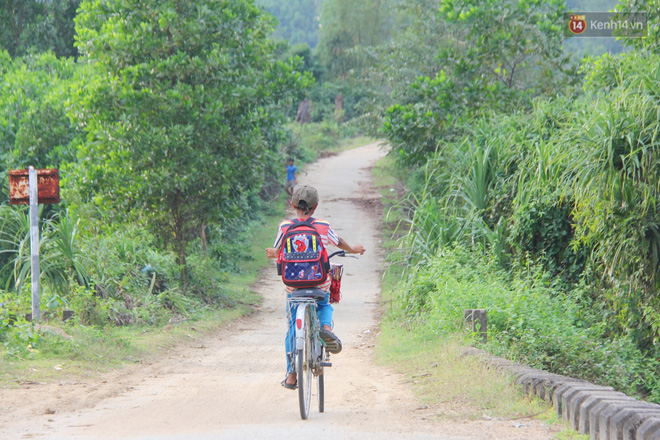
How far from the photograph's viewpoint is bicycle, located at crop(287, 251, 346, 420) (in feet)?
18.6

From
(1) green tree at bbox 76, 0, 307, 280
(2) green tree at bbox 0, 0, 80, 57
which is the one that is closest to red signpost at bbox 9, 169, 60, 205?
(1) green tree at bbox 76, 0, 307, 280

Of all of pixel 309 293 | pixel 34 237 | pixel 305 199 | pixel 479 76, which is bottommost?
pixel 309 293

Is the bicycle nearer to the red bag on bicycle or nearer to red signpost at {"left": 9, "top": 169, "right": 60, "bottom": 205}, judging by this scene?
the red bag on bicycle

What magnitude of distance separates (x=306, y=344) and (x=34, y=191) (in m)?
4.85

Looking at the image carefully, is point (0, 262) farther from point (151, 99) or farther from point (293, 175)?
point (293, 175)

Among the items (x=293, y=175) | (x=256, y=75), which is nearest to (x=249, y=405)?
(x=256, y=75)

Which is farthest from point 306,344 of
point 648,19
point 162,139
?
point 648,19

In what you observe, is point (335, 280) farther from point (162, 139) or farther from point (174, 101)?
point (174, 101)

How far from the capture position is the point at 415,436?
5133 millimetres

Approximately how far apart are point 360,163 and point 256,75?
2660cm

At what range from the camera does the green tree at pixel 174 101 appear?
13.3 metres

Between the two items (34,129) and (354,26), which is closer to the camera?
(34,129)

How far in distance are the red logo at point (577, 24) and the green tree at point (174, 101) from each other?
7.37 meters

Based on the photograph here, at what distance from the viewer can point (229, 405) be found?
21.1 feet
